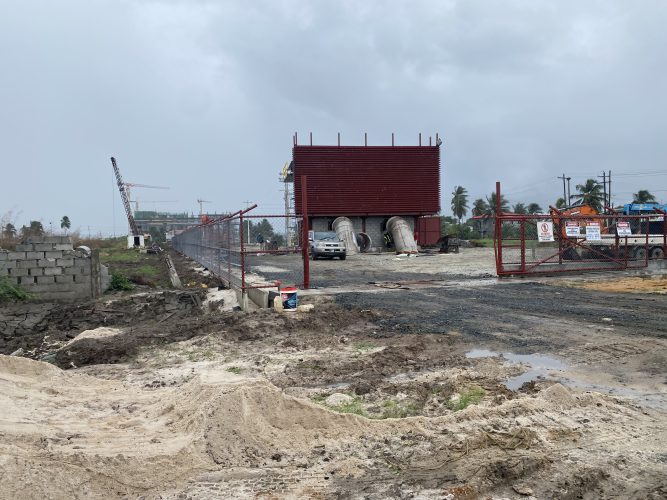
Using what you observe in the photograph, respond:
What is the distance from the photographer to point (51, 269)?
15.0 meters

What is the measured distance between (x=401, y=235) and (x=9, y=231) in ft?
87.8

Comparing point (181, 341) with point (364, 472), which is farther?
point (181, 341)

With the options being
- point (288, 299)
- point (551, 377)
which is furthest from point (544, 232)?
point (551, 377)

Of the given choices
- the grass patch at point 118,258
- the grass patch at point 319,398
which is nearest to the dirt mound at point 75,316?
the grass patch at point 319,398

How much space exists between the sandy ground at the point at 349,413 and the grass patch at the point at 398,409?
27 millimetres

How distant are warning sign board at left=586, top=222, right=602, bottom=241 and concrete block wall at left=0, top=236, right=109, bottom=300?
51.0ft

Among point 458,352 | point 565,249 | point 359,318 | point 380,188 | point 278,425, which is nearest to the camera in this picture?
point 278,425

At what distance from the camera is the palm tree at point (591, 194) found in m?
62.7

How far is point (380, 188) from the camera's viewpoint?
4541 cm

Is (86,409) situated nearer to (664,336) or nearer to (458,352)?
(458,352)

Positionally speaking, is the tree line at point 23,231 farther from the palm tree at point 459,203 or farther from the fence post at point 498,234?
the palm tree at point 459,203

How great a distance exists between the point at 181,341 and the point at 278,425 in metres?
Answer: 4.99

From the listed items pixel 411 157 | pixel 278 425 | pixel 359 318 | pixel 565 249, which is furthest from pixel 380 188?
pixel 278 425

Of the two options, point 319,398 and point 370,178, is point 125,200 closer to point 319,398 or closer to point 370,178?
point 370,178
